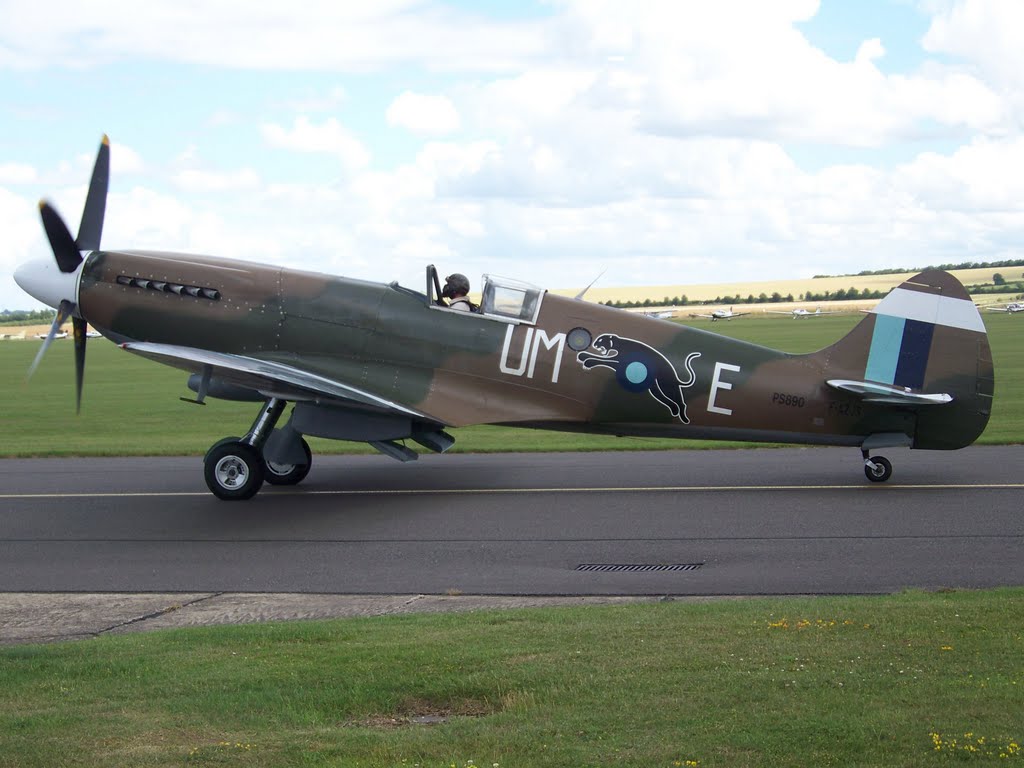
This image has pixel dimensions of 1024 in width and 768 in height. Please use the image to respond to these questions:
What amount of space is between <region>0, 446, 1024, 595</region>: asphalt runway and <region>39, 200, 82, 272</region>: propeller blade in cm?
297

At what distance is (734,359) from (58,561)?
7.78m

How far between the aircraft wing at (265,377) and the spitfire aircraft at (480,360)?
0.11ft

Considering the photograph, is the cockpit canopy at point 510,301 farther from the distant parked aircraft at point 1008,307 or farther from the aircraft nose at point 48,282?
the distant parked aircraft at point 1008,307

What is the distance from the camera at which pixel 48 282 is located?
47.3ft

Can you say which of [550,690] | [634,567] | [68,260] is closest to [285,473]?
[68,260]

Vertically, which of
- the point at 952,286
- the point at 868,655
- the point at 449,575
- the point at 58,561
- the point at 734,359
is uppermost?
the point at 952,286

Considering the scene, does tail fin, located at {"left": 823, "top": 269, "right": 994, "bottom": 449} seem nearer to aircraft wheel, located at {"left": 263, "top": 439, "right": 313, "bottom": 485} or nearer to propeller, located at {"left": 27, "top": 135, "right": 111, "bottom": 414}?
aircraft wheel, located at {"left": 263, "top": 439, "right": 313, "bottom": 485}

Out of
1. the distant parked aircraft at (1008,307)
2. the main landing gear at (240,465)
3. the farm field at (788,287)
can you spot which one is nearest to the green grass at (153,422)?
the main landing gear at (240,465)

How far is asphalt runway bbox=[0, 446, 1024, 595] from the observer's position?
31.4 feet

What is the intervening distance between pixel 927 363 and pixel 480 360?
17.3 feet

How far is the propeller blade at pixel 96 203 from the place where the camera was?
14344mm

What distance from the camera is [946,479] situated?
1389 cm

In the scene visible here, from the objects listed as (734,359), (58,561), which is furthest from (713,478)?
(58,561)

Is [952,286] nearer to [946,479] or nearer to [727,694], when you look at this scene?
[946,479]
